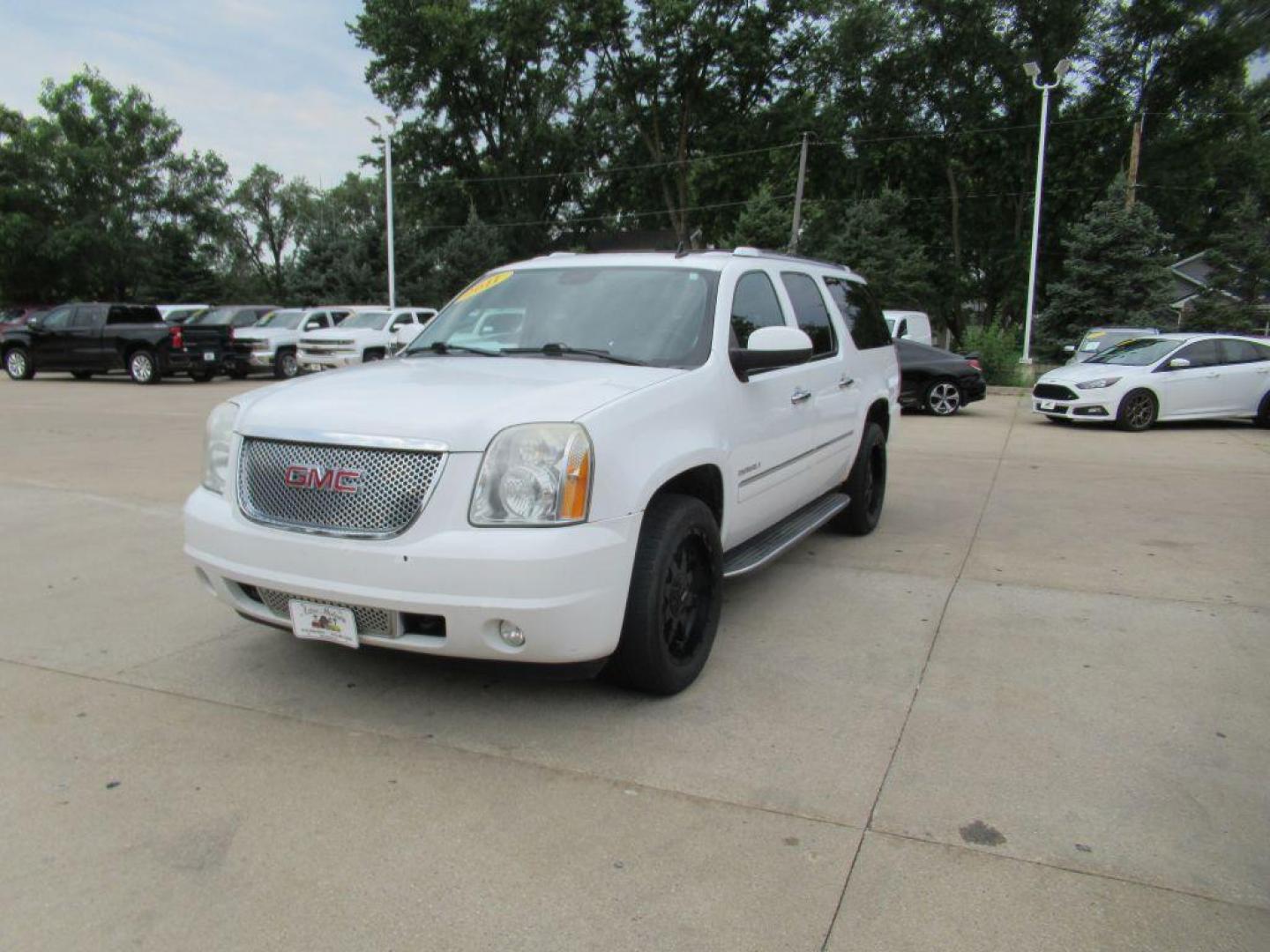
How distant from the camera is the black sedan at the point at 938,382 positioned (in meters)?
16.1

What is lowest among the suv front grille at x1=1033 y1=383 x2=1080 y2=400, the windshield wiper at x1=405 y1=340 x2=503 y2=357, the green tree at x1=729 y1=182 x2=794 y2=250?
the suv front grille at x1=1033 y1=383 x2=1080 y2=400

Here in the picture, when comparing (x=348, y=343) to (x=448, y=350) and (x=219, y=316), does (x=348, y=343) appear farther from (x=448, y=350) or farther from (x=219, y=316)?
(x=448, y=350)

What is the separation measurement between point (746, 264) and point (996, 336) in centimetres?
2106

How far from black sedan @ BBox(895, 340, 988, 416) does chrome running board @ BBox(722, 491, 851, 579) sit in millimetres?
10515

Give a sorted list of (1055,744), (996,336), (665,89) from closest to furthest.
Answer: (1055,744)
(996,336)
(665,89)

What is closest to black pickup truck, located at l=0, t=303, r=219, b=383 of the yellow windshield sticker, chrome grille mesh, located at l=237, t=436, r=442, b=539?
the yellow windshield sticker

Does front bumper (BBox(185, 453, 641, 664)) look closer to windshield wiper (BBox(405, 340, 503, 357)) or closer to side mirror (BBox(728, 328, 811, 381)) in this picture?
side mirror (BBox(728, 328, 811, 381))

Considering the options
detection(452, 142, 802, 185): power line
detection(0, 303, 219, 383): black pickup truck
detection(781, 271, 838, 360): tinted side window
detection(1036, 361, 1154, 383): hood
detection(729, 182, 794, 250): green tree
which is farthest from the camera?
detection(452, 142, 802, 185): power line

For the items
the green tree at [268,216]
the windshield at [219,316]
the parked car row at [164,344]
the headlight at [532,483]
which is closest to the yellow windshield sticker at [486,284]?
the headlight at [532,483]

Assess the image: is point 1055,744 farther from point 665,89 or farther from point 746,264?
point 665,89

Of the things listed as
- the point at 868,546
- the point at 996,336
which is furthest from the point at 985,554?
the point at 996,336

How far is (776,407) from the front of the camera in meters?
4.81

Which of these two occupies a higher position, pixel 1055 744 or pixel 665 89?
pixel 665 89

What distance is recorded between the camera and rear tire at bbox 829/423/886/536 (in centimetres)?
656
